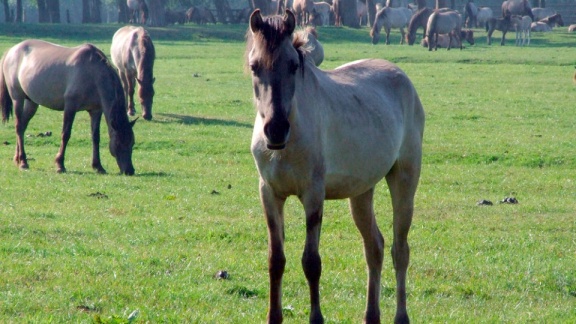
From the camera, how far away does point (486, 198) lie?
37.4ft

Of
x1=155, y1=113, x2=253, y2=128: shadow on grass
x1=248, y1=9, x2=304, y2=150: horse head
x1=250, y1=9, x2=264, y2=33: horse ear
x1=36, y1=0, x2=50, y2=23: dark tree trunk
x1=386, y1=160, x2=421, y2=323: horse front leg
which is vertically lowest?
x1=36, y1=0, x2=50, y2=23: dark tree trunk

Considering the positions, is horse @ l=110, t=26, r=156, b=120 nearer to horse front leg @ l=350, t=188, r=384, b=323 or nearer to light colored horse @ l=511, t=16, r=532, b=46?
horse front leg @ l=350, t=188, r=384, b=323

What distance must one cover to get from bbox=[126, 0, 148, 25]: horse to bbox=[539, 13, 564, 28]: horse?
28158 mm

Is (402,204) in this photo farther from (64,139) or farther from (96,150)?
(64,139)

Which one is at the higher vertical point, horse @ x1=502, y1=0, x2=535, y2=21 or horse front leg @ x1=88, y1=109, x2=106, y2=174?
horse @ x1=502, y1=0, x2=535, y2=21

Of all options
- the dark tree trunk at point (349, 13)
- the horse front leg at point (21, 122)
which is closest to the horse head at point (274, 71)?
the horse front leg at point (21, 122)

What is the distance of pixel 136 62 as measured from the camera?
1970cm

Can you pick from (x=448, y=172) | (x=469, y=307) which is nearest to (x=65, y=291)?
(x=469, y=307)

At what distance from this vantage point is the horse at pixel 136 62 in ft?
61.5

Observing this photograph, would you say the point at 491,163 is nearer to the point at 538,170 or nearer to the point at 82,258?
the point at 538,170

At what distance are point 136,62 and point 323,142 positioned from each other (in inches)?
572

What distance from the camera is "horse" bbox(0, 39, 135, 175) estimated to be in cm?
1348

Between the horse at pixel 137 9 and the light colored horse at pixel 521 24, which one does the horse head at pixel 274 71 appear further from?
the horse at pixel 137 9

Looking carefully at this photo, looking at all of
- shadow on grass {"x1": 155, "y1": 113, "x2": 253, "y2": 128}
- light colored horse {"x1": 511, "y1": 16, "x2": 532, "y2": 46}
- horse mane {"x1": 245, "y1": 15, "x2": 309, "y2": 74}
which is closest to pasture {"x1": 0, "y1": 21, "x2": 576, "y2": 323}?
shadow on grass {"x1": 155, "y1": 113, "x2": 253, "y2": 128}
